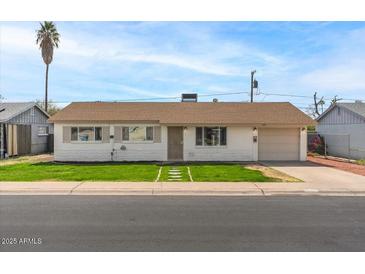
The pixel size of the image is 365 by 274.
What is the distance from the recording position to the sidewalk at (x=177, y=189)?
40.5ft

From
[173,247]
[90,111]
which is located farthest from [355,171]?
[90,111]

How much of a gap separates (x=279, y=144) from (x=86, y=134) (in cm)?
1230

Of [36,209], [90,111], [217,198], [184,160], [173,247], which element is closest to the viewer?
[173,247]

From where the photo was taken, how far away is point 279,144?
80.3ft

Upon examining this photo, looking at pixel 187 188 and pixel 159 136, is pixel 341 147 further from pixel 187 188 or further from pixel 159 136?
pixel 187 188

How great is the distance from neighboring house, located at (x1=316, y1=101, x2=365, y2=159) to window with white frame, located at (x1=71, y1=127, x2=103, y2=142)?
17.3 m

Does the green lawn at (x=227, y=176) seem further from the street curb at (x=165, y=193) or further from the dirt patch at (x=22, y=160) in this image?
the dirt patch at (x=22, y=160)

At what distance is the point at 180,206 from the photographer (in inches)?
397

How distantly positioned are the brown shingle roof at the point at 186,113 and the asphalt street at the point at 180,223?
40.4 ft

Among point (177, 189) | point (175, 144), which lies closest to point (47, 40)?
point (175, 144)

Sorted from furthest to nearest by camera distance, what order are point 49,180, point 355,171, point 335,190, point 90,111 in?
1. point 90,111
2. point 355,171
3. point 49,180
4. point 335,190

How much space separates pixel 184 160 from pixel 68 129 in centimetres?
745

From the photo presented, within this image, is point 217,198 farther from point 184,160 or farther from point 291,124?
point 291,124

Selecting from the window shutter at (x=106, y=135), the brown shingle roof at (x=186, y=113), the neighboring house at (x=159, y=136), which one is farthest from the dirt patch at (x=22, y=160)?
the window shutter at (x=106, y=135)
